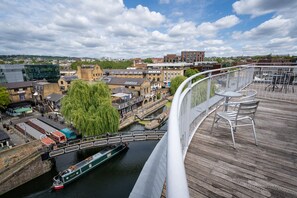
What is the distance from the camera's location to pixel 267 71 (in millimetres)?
7738

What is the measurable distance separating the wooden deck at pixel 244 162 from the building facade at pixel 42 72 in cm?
4857

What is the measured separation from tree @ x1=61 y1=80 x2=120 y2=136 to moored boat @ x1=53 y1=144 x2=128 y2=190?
206cm

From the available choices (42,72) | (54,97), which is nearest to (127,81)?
(54,97)

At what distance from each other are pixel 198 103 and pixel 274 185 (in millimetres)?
2114

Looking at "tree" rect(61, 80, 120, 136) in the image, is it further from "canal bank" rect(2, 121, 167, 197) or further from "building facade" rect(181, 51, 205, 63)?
"building facade" rect(181, 51, 205, 63)

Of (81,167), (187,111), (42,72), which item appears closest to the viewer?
(187,111)

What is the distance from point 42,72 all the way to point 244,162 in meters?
50.4

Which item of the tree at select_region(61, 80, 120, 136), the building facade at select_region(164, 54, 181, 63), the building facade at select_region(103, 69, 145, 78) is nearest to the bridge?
the tree at select_region(61, 80, 120, 136)

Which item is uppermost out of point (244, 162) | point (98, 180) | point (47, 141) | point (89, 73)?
point (89, 73)

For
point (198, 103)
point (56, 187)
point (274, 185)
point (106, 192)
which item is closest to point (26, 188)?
point (56, 187)

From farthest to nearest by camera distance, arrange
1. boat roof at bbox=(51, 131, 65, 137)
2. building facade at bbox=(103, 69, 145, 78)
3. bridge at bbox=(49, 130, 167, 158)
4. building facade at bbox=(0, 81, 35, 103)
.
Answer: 1. building facade at bbox=(103, 69, 145, 78)
2. building facade at bbox=(0, 81, 35, 103)
3. boat roof at bbox=(51, 131, 65, 137)
4. bridge at bbox=(49, 130, 167, 158)

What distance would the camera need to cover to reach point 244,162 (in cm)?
255

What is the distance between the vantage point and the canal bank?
38.0 feet

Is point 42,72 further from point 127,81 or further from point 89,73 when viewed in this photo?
point 127,81
